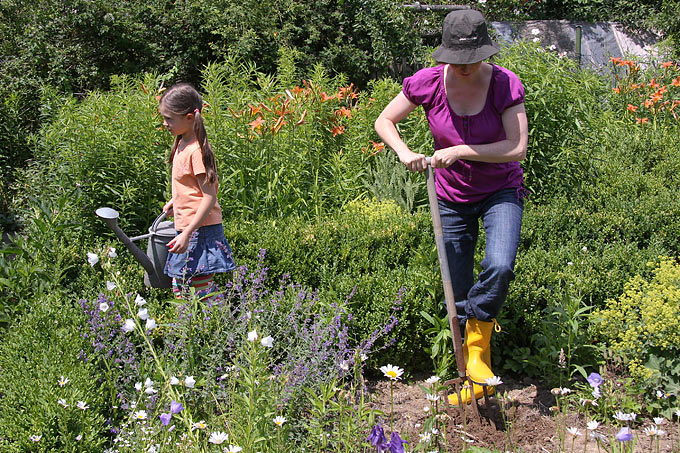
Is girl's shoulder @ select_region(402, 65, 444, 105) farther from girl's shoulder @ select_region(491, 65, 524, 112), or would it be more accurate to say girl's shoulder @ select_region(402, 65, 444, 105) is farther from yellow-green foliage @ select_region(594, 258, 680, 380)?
yellow-green foliage @ select_region(594, 258, 680, 380)

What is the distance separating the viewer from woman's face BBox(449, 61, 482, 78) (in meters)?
2.72

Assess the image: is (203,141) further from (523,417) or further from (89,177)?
(523,417)

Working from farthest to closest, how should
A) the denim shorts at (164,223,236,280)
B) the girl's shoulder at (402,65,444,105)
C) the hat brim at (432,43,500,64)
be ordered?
the denim shorts at (164,223,236,280)
the girl's shoulder at (402,65,444,105)
the hat brim at (432,43,500,64)

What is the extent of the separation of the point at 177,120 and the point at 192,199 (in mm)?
396

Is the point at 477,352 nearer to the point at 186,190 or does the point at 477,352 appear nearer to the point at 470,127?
the point at 470,127

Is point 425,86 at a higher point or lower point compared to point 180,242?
higher

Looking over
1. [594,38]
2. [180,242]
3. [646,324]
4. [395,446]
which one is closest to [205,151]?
[180,242]

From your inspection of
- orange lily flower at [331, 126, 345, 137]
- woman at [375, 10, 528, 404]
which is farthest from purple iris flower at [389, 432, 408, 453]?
orange lily flower at [331, 126, 345, 137]

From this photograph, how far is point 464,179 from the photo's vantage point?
9.68 feet

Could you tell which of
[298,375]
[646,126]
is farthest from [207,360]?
[646,126]

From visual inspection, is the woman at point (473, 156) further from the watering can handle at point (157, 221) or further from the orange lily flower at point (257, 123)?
the orange lily flower at point (257, 123)

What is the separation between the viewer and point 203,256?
3205 millimetres

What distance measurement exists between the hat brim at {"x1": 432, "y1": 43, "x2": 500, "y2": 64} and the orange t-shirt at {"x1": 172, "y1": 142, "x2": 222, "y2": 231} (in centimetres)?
126

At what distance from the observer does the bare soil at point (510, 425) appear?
278cm
